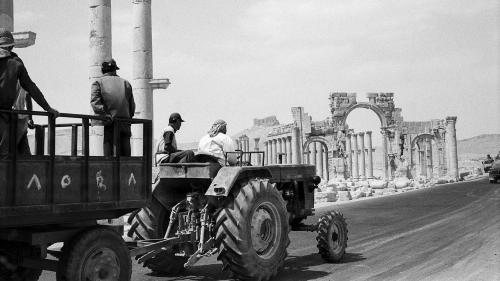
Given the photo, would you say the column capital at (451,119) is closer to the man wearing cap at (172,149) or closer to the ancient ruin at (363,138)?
the ancient ruin at (363,138)

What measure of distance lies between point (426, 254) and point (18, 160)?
6900mm

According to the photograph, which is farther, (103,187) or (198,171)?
(198,171)

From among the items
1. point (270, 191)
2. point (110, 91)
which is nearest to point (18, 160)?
point (110, 91)

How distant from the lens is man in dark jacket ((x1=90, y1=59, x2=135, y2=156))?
5449mm

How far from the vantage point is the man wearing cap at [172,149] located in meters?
6.92

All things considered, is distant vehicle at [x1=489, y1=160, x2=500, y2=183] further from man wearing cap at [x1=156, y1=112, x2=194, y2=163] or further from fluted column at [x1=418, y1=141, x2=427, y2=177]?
fluted column at [x1=418, y1=141, x2=427, y2=177]

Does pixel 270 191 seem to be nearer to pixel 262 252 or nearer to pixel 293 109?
pixel 262 252

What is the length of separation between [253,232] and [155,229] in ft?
5.08

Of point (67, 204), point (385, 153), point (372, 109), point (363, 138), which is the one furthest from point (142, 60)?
point (363, 138)

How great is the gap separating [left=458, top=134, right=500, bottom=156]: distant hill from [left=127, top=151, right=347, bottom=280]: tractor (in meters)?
137

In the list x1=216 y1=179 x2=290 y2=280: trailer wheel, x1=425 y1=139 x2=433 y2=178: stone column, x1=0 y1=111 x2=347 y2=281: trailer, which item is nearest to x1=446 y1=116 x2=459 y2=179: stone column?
x1=425 y1=139 x2=433 y2=178: stone column

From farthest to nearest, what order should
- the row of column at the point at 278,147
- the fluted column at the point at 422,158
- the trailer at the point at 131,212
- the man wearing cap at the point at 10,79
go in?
the fluted column at the point at 422,158 → the row of column at the point at 278,147 → the man wearing cap at the point at 10,79 → the trailer at the point at 131,212

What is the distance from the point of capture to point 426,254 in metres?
8.45

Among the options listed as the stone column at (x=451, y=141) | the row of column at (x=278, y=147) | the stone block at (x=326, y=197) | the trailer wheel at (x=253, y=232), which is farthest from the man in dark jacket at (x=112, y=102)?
the stone column at (x=451, y=141)
